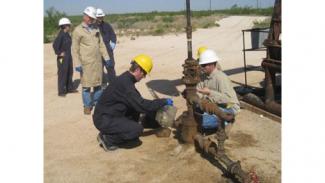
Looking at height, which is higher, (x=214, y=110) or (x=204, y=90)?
(x=204, y=90)

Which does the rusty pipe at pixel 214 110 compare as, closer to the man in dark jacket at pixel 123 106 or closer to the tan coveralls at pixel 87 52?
the man in dark jacket at pixel 123 106

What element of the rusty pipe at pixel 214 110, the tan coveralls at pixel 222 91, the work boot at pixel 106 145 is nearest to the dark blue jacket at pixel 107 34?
the work boot at pixel 106 145

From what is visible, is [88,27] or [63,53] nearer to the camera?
[88,27]

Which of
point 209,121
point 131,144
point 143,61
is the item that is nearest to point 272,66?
point 209,121

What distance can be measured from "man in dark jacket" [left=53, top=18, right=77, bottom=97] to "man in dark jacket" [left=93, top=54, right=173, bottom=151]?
3.86m

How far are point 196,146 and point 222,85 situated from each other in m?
0.94

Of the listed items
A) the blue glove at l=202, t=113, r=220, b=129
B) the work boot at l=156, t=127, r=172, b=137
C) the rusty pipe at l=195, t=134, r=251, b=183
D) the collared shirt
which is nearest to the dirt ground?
the work boot at l=156, t=127, r=172, b=137

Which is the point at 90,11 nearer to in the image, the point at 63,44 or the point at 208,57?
the point at 63,44

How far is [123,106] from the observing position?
5.59 m

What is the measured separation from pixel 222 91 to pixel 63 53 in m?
5.13

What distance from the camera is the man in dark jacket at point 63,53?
9.21 metres

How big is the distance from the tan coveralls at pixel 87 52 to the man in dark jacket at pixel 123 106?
1992mm

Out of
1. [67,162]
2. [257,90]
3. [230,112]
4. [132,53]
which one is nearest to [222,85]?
[230,112]
